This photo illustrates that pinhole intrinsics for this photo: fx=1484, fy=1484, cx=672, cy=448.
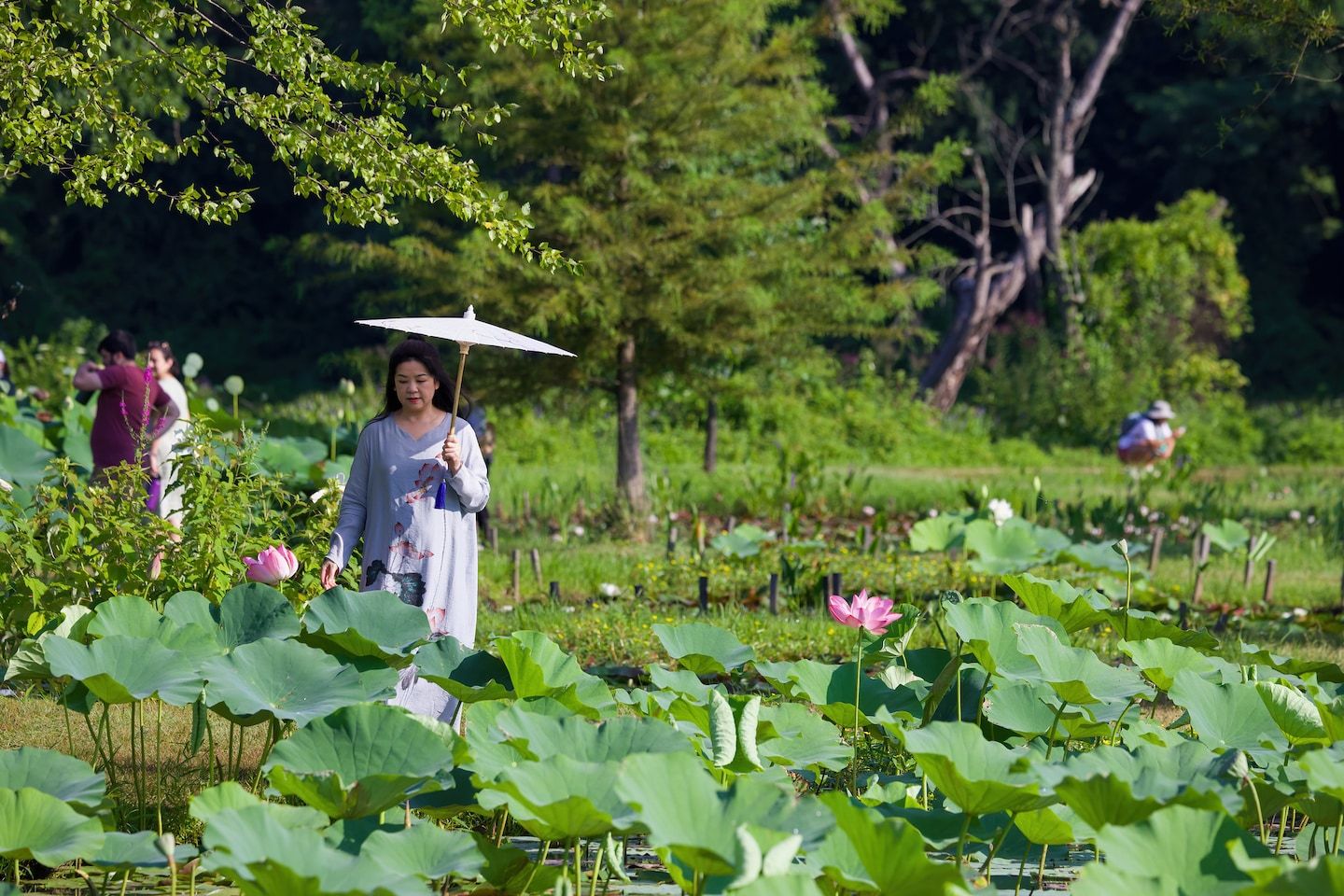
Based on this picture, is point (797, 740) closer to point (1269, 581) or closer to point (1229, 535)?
point (1269, 581)

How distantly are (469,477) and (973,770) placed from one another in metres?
1.90

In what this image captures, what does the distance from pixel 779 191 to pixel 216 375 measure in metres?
16.4

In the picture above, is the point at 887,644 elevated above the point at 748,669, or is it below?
above

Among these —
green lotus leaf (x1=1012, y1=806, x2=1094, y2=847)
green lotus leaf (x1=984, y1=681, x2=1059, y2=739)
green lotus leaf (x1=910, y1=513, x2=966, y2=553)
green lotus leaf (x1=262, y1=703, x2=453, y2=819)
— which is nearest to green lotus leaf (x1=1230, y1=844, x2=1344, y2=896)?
green lotus leaf (x1=1012, y1=806, x2=1094, y2=847)

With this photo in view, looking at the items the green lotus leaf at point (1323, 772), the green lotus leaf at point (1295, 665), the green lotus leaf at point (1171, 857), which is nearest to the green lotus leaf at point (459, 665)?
the green lotus leaf at point (1171, 857)

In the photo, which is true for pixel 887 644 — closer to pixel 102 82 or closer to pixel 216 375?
pixel 102 82

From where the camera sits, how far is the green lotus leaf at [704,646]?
3.61 metres

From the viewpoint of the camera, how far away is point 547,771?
253 centimetres

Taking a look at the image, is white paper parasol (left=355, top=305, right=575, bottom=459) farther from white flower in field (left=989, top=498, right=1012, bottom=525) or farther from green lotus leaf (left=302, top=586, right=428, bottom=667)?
white flower in field (left=989, top=498, right=1012, bottom=525)

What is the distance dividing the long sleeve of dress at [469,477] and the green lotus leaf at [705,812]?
6.11ft

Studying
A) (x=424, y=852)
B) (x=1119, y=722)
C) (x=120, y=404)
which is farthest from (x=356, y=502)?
(x=120, y=404)

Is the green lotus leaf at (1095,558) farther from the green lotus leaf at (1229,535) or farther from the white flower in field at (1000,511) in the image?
the green lotus leaf at (1229,535)

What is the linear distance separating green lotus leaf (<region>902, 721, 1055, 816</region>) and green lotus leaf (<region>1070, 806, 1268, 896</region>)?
27 centimetres

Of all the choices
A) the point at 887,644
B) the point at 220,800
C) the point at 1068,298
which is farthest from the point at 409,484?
the point at 1068,298
